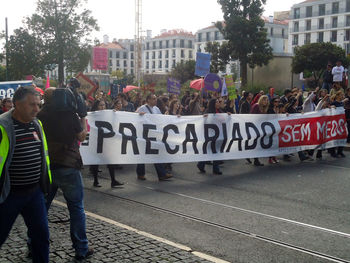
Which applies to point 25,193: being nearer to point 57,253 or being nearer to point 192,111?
point 57,253

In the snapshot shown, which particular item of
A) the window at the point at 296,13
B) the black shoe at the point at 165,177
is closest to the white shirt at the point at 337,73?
the black shoe at the point at 165,177

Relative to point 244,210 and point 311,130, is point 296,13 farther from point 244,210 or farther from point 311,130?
point 244,210

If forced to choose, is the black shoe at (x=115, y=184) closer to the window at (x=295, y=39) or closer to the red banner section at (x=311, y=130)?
the red banner section at (x=311, y=130)

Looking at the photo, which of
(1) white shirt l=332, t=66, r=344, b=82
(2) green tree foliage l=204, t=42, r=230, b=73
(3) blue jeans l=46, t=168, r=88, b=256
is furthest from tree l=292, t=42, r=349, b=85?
(3) blue jeans l=46, t=168, r=88, b=256

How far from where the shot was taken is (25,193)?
3.55 m

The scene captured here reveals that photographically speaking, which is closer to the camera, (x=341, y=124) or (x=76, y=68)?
(x=341, y=124)

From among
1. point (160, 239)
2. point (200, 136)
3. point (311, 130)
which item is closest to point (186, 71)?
point (311, 130)

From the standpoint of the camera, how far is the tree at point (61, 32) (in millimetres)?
46812

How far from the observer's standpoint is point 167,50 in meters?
125

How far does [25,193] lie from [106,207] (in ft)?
10.3

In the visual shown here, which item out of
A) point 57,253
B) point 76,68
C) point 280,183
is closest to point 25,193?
point 57,253

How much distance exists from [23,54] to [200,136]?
4111 cm

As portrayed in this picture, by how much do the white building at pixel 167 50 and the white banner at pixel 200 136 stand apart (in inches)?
4350

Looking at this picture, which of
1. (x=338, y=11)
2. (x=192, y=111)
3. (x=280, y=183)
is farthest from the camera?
(x=338, y=11)
